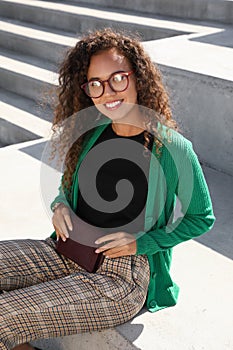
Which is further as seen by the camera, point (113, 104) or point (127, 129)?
point (127, 129)

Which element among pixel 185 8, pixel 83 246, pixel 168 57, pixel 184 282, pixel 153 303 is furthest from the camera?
pixel 185 8

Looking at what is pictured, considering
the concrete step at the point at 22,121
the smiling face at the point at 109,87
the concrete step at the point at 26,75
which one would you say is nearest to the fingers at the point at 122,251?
the smiling face at the point at 109,87

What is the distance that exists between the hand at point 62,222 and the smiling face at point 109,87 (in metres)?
0.36

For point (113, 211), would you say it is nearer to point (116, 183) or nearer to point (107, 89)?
point (116, 183)

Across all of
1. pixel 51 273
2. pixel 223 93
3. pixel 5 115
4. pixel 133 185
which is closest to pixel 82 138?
pixel 133 185

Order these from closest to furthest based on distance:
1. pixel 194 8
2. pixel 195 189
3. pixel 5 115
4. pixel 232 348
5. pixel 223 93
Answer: pixel 195 189 < pixel 232 348 < pixel 223 93 < pixel 5 115 < pixel 194 8

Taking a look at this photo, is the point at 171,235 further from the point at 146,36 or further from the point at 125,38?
the point at 146,36

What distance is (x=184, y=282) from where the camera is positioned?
228 centimetres

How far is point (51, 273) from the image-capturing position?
2.00 meters

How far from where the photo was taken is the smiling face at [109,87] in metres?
1.81

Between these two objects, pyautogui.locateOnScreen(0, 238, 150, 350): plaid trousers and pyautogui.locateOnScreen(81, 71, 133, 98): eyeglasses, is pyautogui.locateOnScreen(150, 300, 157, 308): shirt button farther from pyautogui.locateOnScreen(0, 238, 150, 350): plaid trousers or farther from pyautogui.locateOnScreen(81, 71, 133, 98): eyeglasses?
pyautogui.locateOnScreen(81, 71, 133, 98): eyeglasses

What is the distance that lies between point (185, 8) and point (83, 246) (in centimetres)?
363

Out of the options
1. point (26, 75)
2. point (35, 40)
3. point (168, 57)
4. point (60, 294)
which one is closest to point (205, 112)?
point (168, 57)

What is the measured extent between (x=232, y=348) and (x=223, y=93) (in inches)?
59.1
